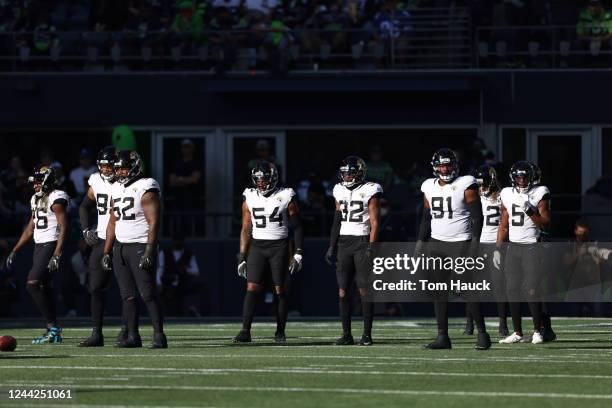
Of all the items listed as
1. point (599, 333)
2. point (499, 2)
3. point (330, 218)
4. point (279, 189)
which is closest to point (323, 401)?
point (279, 189)

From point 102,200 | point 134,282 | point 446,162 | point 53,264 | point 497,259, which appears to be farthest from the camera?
point 497,259

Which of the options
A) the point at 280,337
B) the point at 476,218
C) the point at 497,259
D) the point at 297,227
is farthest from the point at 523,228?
the point at 280,337

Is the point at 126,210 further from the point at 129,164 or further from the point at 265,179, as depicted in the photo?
the point at 265,179

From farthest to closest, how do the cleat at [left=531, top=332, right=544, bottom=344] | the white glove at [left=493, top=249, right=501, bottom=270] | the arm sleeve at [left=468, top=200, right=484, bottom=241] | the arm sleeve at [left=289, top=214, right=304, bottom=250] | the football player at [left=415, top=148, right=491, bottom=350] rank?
the white glove at [left=493, top=249, right=501, bottom=270] → the arm sleeve at [left=289, top=214, right=304, bottom=250] → the cleat at [left=531, top=332, right=544, bottom=344] → the football player at [left=415, top=148, right=491, bottom=350] → the arm sleeve at [left=468, top=200, right=484, bottom=241]

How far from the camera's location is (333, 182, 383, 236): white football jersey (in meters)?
16.1

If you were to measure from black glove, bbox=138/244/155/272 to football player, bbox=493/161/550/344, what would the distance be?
12.2 feet

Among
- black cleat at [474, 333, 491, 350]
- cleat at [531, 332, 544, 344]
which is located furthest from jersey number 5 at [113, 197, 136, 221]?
cleat at [531, 332, 544, 344]

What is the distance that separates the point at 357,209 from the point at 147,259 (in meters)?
2.46

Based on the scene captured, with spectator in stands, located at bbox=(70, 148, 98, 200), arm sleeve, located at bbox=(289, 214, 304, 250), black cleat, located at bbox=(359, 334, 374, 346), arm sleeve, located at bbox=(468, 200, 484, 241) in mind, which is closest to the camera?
arm sleeve, located at bbox=(468, 200, 484, 241)

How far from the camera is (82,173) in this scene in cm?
2495

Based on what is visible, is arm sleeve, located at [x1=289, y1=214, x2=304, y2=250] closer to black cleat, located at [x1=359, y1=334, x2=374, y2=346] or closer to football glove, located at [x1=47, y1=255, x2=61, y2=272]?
black cleat, located at [x1=359, y1=334, x2=374, y2=346]

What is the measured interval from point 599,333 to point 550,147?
347 inches

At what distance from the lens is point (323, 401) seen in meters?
10.3

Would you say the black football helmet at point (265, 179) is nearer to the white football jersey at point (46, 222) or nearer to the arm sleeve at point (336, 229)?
the arm sleeve at point (336, 229)
